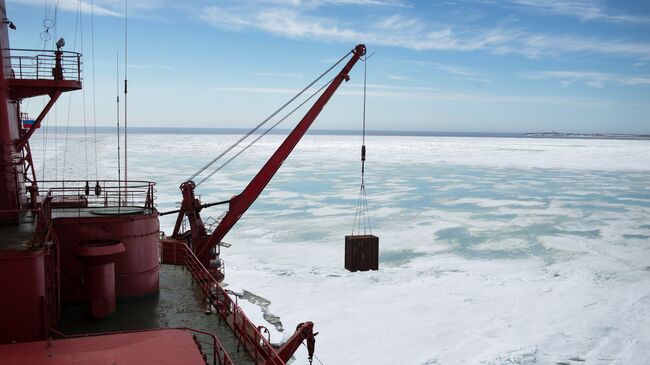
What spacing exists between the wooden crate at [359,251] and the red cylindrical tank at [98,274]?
9.36m

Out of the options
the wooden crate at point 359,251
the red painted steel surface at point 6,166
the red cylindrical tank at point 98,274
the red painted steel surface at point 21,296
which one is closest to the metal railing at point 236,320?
the red cylindrical tank at point 98,274

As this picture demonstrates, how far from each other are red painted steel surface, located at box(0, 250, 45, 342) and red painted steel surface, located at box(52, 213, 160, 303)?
2.54 m

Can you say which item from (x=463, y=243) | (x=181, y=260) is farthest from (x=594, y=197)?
(x=181, y=260)

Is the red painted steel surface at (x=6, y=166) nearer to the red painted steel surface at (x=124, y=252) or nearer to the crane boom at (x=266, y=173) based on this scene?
the red painted steel surface at (x=124, y=252)

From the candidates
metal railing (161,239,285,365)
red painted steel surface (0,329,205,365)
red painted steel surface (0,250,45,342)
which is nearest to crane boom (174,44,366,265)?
metal railing (161,239,285,365)

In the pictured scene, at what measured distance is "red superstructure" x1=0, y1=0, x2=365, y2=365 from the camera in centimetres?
796

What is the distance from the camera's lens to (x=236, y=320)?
11938 mm

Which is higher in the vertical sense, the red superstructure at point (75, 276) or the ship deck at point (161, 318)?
the red superstructure at point (75, 276)

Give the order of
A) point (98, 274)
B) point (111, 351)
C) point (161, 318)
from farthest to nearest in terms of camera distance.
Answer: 1. point (161, 318)
2. point (98, 274)
3. point (111, 351)

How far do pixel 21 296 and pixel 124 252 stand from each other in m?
3.68

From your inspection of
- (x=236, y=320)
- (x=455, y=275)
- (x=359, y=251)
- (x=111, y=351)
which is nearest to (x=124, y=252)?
(x=236, y=320)

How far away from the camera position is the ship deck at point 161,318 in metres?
11.0

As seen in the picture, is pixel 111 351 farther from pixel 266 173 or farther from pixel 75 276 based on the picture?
pixel 266 173

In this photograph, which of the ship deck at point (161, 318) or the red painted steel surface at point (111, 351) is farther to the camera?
the ship deck at point (161, 318)
